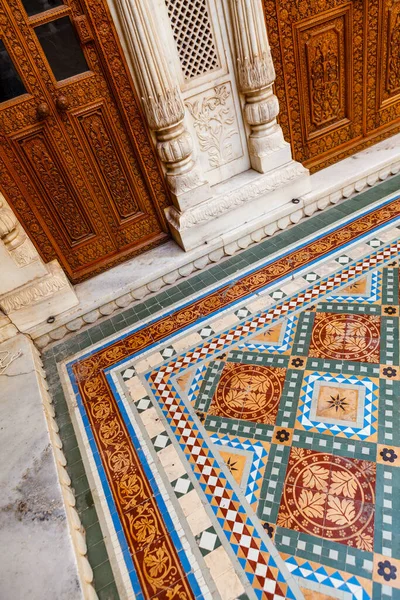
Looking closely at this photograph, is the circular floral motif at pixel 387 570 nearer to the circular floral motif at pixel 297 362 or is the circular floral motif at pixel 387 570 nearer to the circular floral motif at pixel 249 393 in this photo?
the circular floral motif at pixel 249 393

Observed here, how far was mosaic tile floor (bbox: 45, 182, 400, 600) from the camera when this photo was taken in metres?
1.68

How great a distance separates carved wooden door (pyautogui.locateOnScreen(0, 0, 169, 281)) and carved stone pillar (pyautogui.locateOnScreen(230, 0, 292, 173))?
0.78 metres

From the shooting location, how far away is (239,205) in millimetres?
3193

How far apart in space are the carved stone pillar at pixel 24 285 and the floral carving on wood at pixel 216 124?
1422mm

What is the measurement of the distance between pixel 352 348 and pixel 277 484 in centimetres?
89

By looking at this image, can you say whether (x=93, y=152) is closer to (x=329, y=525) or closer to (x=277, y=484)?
(x=277, y=484)

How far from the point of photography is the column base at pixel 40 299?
9.32ft

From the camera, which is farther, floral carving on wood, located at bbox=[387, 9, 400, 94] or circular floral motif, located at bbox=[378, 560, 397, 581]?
floral carving on wood, located at bbox=[387, 9, 400, 94]

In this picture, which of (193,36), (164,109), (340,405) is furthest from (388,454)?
(193,36)

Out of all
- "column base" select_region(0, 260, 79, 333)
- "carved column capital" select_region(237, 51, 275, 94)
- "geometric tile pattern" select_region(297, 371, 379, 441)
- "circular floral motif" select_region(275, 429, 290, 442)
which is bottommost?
"geometric tile pattern" select_region(297, 371, 379, 441)

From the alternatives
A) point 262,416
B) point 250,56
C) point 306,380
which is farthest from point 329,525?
point 250,56

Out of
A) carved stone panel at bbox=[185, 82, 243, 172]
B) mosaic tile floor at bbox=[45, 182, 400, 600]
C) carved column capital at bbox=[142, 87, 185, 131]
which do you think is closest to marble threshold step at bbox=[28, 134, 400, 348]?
mosaic tile floor at bbox=[45, 182, 400, 600]

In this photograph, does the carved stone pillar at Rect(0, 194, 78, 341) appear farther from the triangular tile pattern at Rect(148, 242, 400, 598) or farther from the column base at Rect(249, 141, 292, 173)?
the column base at Rect(249, 141, 292, 173)

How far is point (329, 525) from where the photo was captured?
68.0 inches
